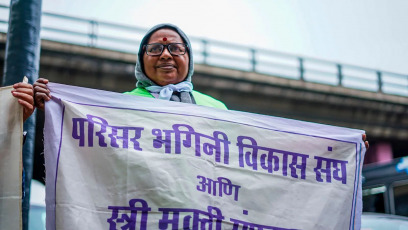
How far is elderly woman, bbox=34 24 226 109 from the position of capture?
3355 millimetres

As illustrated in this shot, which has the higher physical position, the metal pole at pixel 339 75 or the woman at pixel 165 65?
the metal pole at pixel 339 75

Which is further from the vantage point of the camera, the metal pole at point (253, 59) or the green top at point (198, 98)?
the metal pole at point (253, 59)

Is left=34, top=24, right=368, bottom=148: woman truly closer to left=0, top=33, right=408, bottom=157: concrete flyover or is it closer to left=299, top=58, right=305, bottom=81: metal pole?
left=0, top=33, right=408, bottom=157: concrete flyover

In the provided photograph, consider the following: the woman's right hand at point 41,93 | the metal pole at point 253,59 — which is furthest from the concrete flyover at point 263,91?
the woman's right hand at point 41,93

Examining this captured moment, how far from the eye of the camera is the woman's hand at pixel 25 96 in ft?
9.66

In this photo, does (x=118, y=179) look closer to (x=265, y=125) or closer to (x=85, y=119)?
(x=85, y=119)

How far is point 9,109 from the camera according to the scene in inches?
118

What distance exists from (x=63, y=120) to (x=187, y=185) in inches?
29.5

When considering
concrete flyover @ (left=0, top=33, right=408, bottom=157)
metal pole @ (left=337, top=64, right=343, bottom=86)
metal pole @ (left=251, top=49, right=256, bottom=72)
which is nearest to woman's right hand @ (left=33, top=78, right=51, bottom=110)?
concrete flyover @ (left=0, top=33, right=408, bottom=157)

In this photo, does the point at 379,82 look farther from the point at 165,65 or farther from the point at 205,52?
the point at 165,65

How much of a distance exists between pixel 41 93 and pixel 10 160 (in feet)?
1.25

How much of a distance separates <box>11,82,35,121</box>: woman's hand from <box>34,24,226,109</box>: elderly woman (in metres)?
0.62

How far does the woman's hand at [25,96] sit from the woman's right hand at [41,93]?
36 millimetres

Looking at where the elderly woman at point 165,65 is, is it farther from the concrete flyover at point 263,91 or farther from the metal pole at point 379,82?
the metal pole at point 379,82
